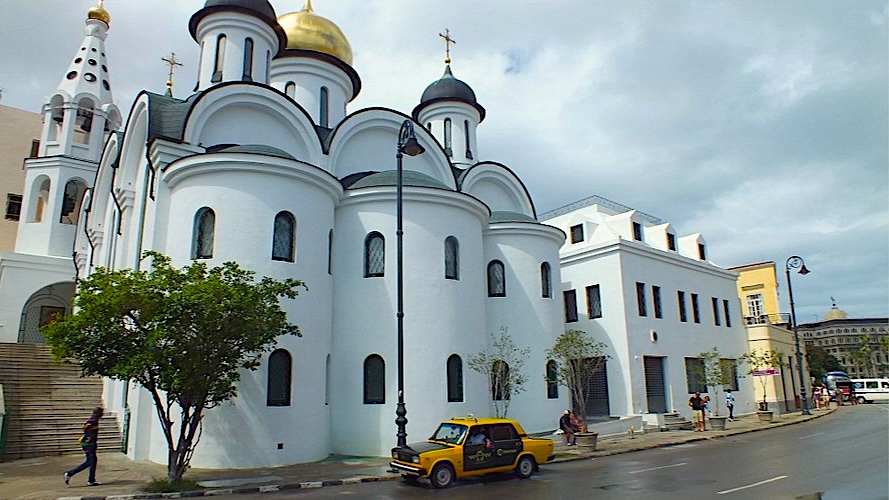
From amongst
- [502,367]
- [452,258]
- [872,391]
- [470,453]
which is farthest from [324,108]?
[872,391]

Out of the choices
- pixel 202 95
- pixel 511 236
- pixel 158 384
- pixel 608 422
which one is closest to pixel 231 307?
pixel 158 384

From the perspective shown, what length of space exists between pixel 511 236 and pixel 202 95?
11190 mm

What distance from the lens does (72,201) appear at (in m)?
31.5

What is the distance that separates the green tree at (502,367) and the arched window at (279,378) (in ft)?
18.1

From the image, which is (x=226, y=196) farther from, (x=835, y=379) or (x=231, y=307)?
(x=835, y=379)

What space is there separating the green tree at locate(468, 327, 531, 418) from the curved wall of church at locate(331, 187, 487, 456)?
34cm

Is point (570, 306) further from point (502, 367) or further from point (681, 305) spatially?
point (502, 367)

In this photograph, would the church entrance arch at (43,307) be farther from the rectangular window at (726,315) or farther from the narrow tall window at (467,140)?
the rectangular window at (726,315)

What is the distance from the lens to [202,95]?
59.9 feet

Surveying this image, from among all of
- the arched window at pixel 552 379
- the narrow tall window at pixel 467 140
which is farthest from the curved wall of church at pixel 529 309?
the narrow tall window at pixel 467 140

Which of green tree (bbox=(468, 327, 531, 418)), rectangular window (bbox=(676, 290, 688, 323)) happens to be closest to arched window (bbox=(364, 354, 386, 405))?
green tree (bbox=(468, 327, 531, 418))

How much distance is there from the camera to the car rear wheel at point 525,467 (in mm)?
13031

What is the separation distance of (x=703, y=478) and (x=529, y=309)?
10.2 metres

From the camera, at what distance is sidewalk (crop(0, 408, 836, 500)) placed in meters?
11.8
